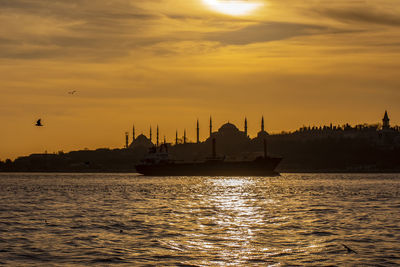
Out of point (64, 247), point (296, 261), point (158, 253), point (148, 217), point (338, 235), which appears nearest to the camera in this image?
point (296, 261)

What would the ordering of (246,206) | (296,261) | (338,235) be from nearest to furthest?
(296,261), (338,235), (246,206)

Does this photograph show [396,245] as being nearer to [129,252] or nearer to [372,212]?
[129,252]

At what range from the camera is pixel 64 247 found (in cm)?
3184

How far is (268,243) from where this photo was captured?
108ft

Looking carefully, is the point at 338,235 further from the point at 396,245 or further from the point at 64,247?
the point at 64,247

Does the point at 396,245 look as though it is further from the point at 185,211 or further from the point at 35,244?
the point at 185,211

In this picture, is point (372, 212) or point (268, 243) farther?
point (372, 212)

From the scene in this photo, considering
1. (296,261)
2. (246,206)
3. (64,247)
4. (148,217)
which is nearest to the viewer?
(296,261)

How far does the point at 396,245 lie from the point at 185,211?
973 inches

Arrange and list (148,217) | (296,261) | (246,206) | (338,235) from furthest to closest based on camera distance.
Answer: (246,206) < (148,217) < (338,235) < (296,261)

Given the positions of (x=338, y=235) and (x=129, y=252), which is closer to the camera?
(x=129, y=252)

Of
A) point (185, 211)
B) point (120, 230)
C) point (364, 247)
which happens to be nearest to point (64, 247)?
point (120, 230)

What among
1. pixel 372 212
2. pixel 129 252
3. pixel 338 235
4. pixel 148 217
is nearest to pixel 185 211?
pixel 148 217

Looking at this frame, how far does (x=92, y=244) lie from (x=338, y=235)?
527 inches
